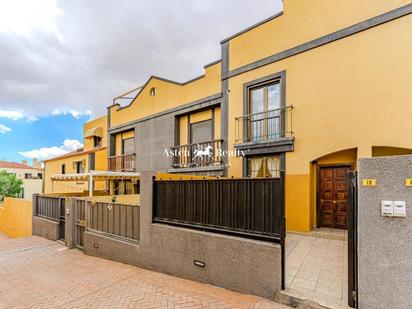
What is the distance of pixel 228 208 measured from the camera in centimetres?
459

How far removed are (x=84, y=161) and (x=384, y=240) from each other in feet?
68.5

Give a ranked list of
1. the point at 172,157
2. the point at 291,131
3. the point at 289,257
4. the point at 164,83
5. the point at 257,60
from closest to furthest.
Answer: the point at 289,257, the point at 291,131, the point at 257,60, the point at 172,157, the point at 164,83

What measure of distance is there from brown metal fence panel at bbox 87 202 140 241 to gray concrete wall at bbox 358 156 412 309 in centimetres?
528

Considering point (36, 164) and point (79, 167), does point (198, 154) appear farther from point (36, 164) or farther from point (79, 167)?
point (36, 164)

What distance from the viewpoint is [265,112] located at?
866 cm

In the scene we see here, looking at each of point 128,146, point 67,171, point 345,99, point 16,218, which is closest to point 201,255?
point 345,99

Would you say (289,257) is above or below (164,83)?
below

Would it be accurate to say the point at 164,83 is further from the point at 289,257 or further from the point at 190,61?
the point at 289,257

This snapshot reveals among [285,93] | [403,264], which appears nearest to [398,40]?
[285,93]

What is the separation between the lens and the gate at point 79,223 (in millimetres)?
8500

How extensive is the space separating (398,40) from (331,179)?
4620 millimetres

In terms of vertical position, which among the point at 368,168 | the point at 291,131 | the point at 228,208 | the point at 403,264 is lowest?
the point at 403,264

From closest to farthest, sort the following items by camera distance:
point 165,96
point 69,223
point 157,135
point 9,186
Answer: point 69,223
point 165,96
point 157,135
point 9,186

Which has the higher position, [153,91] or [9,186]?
[153,91]
